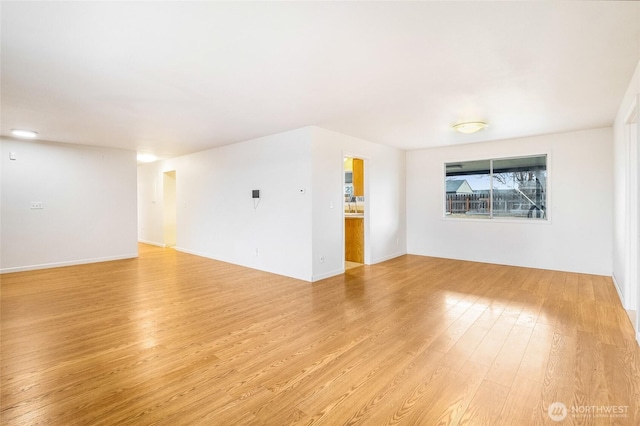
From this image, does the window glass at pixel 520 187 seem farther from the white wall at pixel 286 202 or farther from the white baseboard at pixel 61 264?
the white baseboard at pixel 61 264

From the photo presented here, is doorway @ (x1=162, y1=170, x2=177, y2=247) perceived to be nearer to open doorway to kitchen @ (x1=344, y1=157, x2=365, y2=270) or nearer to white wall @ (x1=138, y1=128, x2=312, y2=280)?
white wall @ (x1=138, y1=128, x2=312, y2=280)

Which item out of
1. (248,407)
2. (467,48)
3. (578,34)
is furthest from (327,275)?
(578,34)

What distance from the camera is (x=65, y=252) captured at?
6.05m

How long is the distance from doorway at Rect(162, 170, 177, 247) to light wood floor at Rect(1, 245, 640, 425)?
13.0 feet

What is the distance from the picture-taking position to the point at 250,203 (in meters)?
5.74

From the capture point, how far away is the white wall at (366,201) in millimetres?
4855

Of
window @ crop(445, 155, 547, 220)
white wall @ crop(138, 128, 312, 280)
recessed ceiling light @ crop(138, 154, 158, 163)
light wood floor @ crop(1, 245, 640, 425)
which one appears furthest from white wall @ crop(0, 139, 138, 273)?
window @ crop(445, 155, 547, 220)

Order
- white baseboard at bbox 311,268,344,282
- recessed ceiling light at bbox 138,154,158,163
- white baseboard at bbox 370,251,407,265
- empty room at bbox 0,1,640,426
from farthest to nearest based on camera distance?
1. recessed ceiling light at bbox 138,154,158,163
2. white baseboard at bbox 370,251,407,265
3. white baseboard at bbox 311,268,344,282
4. empty room at bbox 0,1,640,426

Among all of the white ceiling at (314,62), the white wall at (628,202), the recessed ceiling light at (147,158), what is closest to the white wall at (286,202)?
the recessed ceiling light at (147,158)

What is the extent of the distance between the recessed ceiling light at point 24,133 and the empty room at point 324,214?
70 millimetres

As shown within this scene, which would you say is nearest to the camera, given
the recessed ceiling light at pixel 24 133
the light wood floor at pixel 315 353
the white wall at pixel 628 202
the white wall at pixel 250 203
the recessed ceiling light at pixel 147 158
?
the light wood floor at pixel 315 353

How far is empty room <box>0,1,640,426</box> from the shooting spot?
1.95m

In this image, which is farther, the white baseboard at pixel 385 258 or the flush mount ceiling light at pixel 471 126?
the white baseboard at pixel 385 258

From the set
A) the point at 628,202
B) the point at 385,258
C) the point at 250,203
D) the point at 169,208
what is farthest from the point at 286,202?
the point at 169,208
